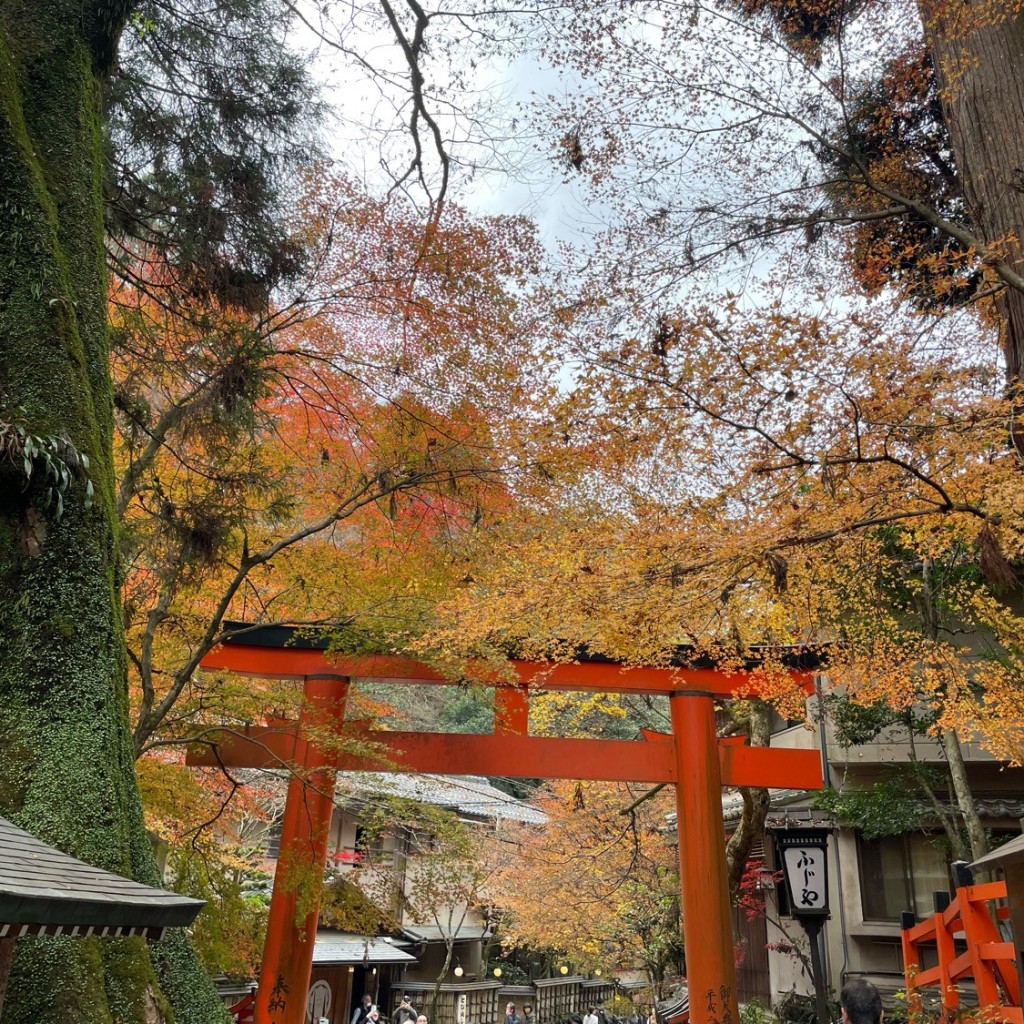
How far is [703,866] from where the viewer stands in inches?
344

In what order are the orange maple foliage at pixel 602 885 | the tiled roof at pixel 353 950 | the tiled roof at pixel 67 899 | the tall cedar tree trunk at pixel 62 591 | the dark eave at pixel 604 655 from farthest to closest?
the tiled roof at pixel 353 950
the orange maple foliage at pixel 602 885
the dark eave at pixel 604 655
the tall cedar tree trunk at pixel 62 591
the tiled roof at pixel 67 899

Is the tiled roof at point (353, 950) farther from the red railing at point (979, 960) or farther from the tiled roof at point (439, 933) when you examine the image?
the red railing at point (979, 960)

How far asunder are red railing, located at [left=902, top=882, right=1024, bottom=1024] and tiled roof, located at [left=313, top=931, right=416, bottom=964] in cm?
1160

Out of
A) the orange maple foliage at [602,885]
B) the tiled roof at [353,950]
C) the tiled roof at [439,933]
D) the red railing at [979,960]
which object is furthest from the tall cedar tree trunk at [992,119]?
the tiled roof at [439,933]

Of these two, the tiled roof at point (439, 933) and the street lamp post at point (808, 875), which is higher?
the street lamp post at point (808, 875)

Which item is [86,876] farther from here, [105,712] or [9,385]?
[9,385]

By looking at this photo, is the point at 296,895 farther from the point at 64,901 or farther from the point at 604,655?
the point at 64,901

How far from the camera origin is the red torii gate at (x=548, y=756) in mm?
8297

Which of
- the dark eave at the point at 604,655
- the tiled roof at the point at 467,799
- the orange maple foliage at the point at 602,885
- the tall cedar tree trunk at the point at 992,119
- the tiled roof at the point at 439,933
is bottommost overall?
the tiled roof at the point at 439,933

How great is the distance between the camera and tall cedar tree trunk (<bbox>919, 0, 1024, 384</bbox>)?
197 inches

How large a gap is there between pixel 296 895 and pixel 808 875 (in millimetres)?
5166

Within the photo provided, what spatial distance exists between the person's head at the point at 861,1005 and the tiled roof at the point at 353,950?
13.5m

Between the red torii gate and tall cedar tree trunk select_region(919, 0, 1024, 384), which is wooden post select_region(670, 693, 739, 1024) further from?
tall cedar tree trunk select_region(919, 0, 1024, 384)

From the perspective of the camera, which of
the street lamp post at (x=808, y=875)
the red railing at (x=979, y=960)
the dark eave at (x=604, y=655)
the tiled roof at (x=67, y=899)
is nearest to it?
the tiled roof at (x=67, y=899)
